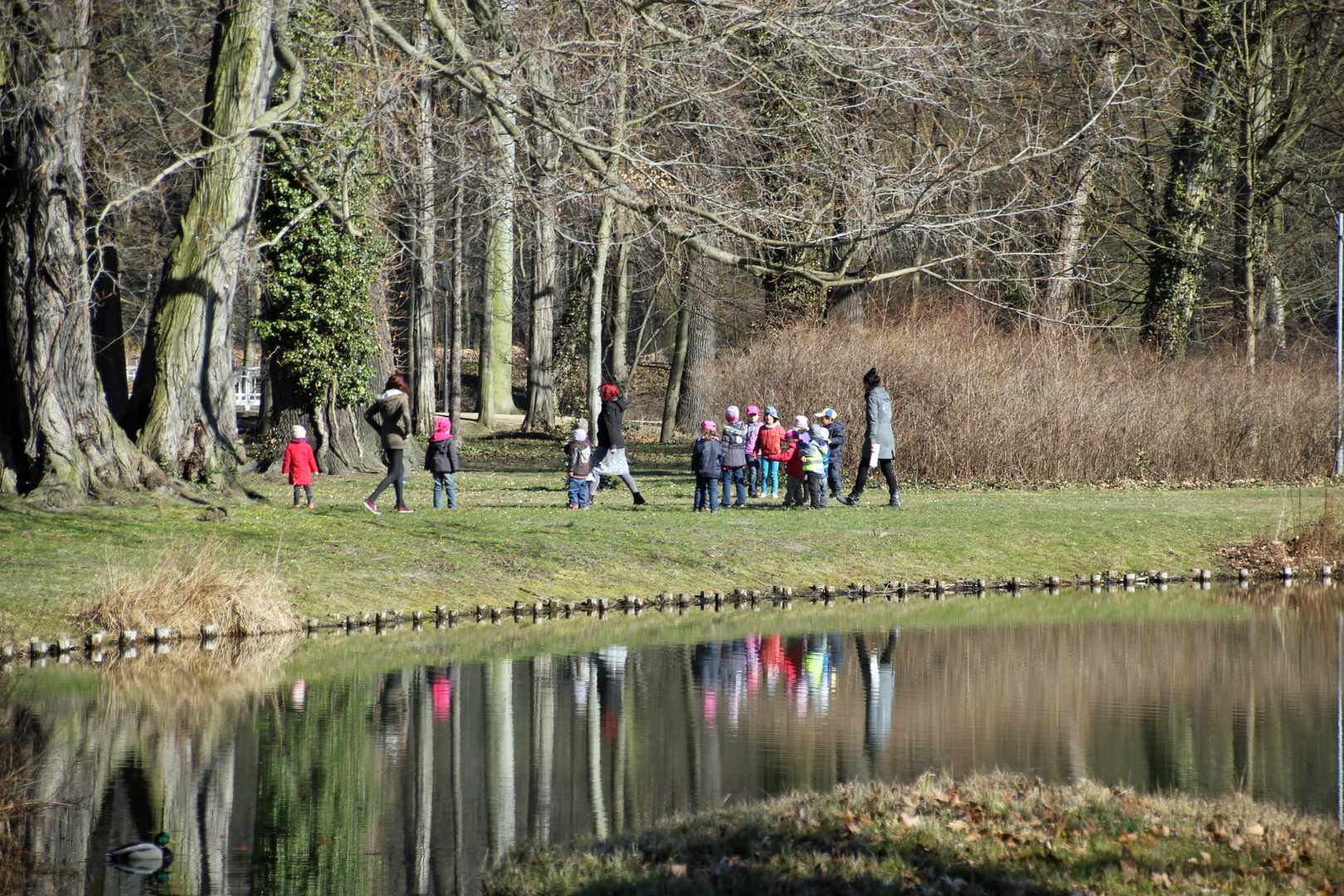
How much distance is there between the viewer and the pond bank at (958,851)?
16.0 feet

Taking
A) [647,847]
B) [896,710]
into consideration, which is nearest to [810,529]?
[896,710]

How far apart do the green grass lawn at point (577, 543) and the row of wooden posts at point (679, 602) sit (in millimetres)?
197

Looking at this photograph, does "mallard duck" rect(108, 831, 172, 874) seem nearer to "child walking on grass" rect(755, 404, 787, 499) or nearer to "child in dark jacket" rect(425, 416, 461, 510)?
"child in dark jacket" rect(425, 416, 461, 510)

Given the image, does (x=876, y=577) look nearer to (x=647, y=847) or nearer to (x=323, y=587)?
(x=323, y=587)

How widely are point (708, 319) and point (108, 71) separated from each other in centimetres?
1669

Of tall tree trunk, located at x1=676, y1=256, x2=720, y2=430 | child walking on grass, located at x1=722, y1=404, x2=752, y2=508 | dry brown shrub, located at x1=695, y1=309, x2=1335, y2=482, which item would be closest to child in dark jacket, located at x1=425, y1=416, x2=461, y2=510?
child walking on grass, located at x1=722, y1=404, x2=752, y2=508

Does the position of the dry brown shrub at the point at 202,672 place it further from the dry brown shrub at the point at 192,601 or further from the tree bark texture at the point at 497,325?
the tree bark texture at the point at 497,325

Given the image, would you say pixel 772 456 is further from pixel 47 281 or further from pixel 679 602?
pixel 47 281

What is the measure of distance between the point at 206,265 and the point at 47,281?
9.47ft

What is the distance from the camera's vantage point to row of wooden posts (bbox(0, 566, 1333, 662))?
36.2 feet

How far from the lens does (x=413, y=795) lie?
687 centimetres

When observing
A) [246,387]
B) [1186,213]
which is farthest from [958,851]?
[246,387]

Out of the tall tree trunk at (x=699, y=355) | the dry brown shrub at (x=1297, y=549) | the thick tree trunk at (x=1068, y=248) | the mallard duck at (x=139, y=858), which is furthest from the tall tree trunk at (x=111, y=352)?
the mallard duck at (x=139, y=858)

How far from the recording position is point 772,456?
20.9 meters
